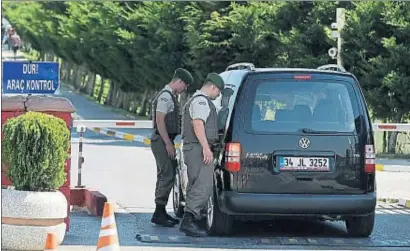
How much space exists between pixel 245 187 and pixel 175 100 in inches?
66.4

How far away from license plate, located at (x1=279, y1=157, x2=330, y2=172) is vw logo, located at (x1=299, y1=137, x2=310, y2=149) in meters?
0.12

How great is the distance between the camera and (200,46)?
29328mm

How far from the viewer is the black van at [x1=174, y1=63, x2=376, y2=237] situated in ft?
35.3

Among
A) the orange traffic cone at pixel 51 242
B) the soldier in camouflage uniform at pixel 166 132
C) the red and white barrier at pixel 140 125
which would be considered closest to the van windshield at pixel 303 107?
the soldier in camouflage uniform at pixel 166 132

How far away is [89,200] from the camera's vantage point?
13.4 meters

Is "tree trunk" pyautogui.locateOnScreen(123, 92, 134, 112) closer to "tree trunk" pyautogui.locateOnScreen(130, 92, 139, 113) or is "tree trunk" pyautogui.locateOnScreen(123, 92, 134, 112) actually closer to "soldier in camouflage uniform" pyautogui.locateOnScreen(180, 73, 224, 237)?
"tree trunk" pyautogui.locateOnScreen(130, 92, 139, 113)

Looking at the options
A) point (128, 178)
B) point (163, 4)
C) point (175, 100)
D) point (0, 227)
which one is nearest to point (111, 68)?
point (163, 4)

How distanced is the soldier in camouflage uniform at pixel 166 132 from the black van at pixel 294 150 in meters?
0.95

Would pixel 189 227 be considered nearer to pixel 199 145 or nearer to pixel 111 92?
pixel 199 145

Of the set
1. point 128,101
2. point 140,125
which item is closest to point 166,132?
point 140,125

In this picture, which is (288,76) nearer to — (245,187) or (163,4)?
(245,187)

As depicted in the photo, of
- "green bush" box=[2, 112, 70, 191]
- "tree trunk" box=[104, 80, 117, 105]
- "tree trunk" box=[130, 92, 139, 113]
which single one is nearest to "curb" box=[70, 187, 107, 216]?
"green bush" box=[2, 112, 70, 191]

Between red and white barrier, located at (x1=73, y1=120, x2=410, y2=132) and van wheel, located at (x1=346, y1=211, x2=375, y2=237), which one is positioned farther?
red and white barrier, located at (x1=73, y1=120, x2=410, y2=132)

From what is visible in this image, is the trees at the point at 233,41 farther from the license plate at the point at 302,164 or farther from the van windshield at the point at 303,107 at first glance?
the license plate at the point at 302,164
